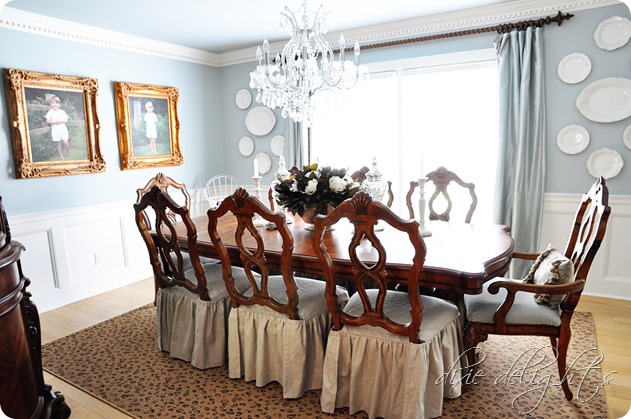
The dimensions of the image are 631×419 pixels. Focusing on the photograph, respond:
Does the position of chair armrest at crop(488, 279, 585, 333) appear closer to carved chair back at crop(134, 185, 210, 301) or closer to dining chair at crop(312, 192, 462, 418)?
dining chair at crop(312, 192, 462, 418)

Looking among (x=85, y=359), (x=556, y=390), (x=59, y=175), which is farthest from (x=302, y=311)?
(x=59, y=175)

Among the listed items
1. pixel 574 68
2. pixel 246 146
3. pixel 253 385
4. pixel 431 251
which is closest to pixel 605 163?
pixel 574 68

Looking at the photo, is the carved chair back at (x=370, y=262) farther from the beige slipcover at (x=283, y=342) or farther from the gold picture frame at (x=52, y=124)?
the gold picture frame at (x=52, y=124)

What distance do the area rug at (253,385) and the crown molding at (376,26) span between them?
8.63ft

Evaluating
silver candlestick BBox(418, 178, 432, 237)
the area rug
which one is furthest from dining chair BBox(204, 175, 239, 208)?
silver candlestick BBox(418, 178, 432, 237)

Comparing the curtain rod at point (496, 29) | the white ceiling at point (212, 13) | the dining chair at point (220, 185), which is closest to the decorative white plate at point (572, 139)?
the curtain rod at point (496, 29)

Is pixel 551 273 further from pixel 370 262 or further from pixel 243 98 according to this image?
pixel 243 98

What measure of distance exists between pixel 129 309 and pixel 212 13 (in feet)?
9.08

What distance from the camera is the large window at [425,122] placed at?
13.7ft

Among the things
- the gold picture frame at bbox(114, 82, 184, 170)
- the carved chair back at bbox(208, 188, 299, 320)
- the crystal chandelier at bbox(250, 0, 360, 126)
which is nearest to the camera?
the carved chair back at bbox(208, 188, 299, 320)

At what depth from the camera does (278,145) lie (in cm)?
534

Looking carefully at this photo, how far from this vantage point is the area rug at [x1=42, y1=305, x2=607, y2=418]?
228cm

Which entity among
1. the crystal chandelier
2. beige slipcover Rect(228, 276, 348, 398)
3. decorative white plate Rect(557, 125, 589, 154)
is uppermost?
the crystal chandelier

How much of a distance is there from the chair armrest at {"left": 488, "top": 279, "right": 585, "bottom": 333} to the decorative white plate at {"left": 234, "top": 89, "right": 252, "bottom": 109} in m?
4.14
